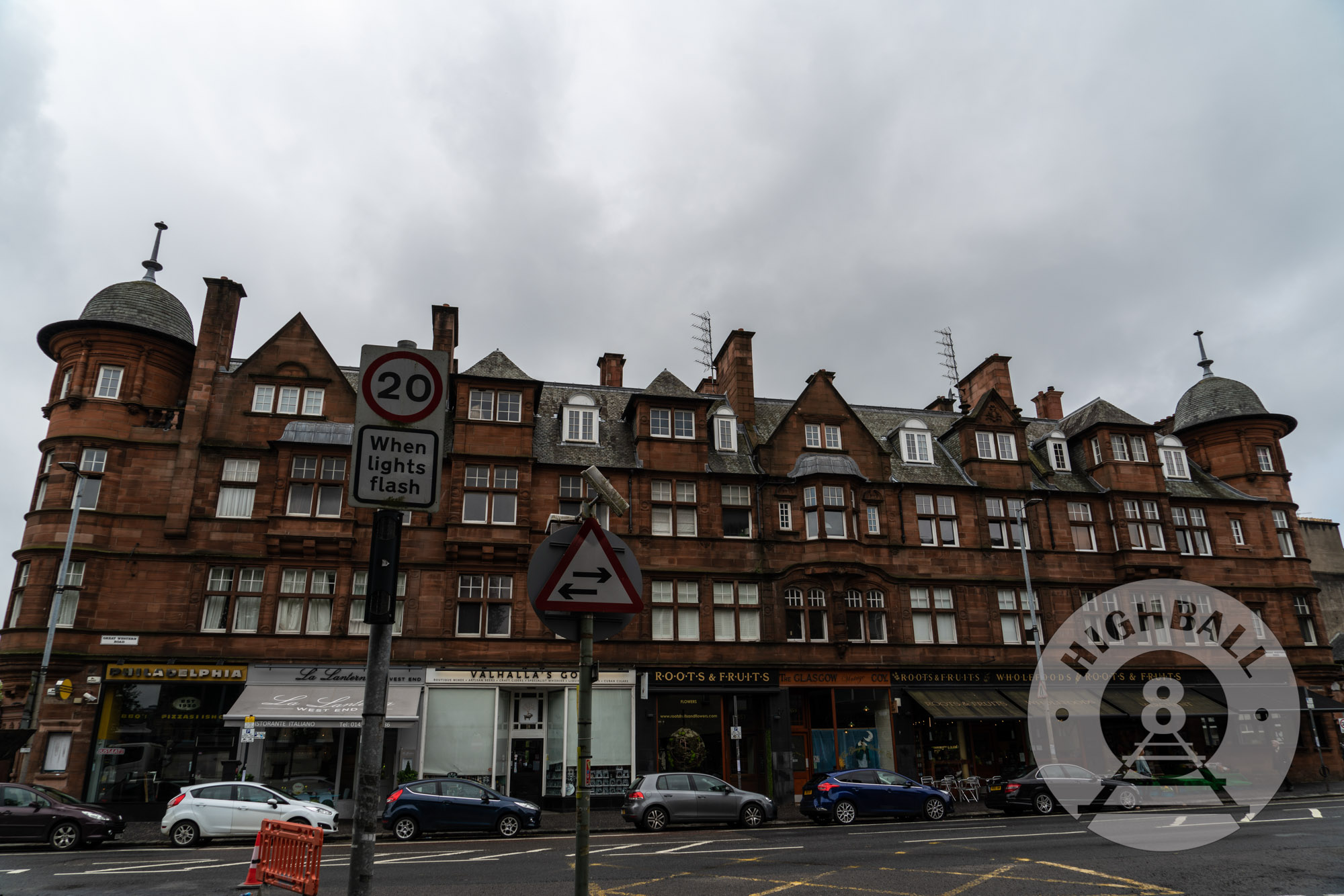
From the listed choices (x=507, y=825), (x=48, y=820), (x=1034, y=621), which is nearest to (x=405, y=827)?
(x=507, y=825)

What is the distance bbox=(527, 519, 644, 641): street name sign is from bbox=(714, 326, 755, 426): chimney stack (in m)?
29.3

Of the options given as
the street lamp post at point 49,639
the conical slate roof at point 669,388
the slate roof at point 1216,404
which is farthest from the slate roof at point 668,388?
the slate roof at point 1216,404

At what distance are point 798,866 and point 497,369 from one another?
2097cm

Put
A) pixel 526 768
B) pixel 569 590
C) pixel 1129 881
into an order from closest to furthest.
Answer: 1. pixel 569 590
2. pixel 1129 881
3. pixel 526 768

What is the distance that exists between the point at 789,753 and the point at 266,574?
18.4 metres

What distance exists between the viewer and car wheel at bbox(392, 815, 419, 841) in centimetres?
→ 2020

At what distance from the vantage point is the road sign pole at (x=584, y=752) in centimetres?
479

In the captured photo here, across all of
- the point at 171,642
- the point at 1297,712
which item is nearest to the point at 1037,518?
the point at 1297,712

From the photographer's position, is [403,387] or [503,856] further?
[503,856]

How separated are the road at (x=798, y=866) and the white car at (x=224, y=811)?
1.85 feet

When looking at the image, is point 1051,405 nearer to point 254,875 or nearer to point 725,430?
point 725,430

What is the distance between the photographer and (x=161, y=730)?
2514 centimetres

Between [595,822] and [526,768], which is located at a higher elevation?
[526,768]

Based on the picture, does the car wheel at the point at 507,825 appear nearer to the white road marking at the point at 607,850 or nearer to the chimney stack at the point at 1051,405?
the white road marking at the point at 607,850
